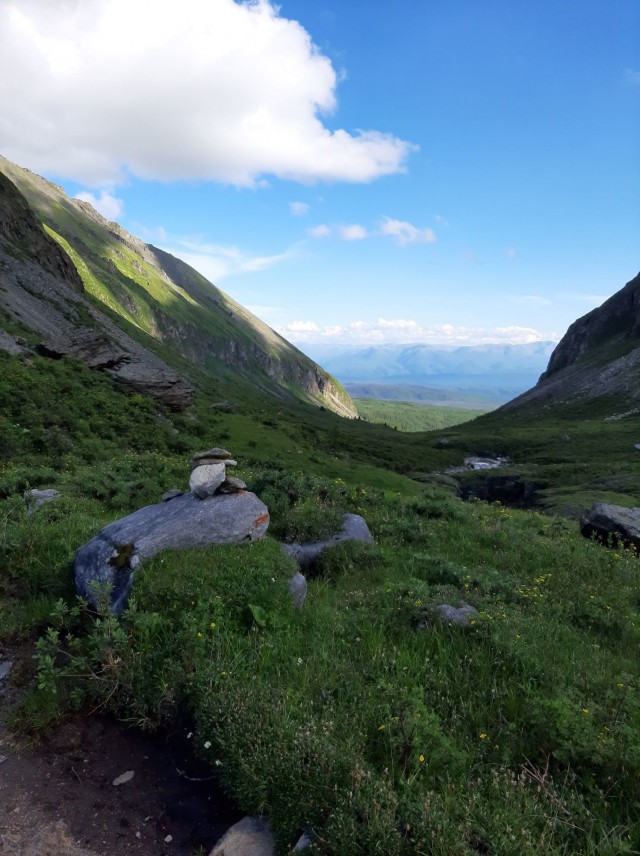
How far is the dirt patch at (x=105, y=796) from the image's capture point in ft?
16.9

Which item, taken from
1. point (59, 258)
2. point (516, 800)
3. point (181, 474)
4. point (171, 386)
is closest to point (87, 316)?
point (59, 258)

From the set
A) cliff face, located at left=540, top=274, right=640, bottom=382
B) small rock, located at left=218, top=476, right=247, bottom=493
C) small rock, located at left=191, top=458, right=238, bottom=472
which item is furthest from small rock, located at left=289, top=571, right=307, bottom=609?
cliff face, located at left=540, top=274, right=640, bottom=382

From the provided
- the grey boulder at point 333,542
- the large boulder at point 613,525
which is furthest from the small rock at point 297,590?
the large boulder at point 613,525

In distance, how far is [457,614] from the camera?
8.34 m

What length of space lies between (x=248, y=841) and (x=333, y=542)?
7.44 m

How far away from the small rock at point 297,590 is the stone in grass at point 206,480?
126 inches

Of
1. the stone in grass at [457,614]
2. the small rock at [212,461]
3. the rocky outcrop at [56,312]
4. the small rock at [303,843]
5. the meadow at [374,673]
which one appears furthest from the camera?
the rocky outcrop at [56,312]

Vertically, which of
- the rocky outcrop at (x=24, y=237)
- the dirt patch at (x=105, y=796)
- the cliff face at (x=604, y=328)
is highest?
the cliff face at (x=604, y=328)

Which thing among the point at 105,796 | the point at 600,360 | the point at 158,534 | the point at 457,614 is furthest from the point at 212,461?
the point at 600,360

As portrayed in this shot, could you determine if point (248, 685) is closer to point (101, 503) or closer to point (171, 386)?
point (101, 503)

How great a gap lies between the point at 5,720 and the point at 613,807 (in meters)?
7.64

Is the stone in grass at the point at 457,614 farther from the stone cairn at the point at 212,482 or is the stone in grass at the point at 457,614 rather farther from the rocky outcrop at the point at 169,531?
the stone cairn at the point at 212,482

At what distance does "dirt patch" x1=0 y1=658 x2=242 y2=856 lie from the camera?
5.14m

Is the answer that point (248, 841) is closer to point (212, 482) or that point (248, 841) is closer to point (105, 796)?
point (105, 796)
